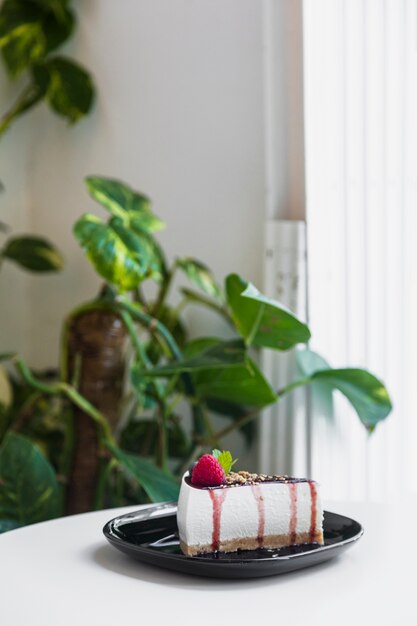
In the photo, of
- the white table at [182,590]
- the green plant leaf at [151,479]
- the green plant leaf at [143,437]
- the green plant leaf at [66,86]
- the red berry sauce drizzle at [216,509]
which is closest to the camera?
the white table at [182,590]

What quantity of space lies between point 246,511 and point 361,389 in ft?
2.73

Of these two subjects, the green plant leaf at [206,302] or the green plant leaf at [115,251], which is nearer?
the green plant leaf at [115,251]

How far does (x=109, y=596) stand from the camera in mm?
1030

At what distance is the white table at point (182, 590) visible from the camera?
0.97 metres

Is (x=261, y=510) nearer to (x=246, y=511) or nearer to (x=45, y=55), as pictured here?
(x=246, y=511)

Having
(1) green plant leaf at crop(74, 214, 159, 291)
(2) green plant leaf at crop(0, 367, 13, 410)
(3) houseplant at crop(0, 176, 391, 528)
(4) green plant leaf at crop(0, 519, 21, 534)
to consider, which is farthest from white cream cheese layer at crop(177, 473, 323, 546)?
(2) green plant leaf at crop(0, 367, 13, 410)

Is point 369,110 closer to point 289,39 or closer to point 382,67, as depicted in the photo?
point 382,67

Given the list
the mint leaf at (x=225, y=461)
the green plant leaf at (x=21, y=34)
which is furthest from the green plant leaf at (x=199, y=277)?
the mint leaf at (x=225, y=461)

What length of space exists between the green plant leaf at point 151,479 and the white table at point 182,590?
48 cm

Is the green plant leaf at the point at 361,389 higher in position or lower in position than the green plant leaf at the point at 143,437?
higher

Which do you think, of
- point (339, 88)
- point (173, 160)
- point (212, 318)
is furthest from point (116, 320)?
point (339, 88)

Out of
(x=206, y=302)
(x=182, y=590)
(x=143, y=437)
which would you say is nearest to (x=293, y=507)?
(x=182, y=590)

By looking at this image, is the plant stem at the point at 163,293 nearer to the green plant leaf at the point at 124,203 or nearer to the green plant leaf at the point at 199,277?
the green plant leaf at the point at 199,277

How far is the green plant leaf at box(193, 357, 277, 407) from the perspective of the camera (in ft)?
6.39
